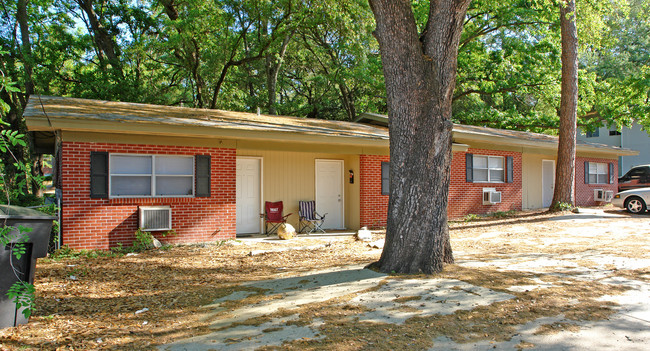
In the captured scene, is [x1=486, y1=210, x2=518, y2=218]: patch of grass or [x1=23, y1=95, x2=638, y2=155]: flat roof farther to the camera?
[x1=486, y1=210, x2=518, y2=218]: patch of grass

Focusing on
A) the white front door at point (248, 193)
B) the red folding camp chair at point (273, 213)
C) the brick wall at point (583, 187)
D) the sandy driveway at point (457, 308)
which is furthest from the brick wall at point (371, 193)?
the brick wall at point (583, 187)

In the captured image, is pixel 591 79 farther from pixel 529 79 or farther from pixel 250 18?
pixel 250 18

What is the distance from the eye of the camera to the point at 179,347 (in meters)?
3.99

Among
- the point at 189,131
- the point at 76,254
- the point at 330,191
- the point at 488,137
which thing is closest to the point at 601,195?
the point at 488,137

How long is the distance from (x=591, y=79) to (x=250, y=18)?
1657 centimetres

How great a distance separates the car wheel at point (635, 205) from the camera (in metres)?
14.7

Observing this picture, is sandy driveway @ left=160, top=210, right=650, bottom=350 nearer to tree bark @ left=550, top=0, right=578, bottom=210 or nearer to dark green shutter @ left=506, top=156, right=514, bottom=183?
tree bark @ left=550, top=0, right=578, bottom=210

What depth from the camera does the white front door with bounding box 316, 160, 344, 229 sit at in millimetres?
12820

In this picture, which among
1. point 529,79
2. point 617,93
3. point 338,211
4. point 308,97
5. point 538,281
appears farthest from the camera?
point 308,97

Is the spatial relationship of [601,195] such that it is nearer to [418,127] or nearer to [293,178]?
[293,178]

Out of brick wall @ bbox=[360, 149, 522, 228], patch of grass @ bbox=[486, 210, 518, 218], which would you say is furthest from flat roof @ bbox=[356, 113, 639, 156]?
patch of grass @ bbox=[486, 210, 518, 218]

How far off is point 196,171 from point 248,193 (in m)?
1.91

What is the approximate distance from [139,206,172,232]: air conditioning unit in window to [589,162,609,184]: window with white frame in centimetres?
1791

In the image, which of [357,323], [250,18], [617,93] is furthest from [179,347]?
[617,93]
